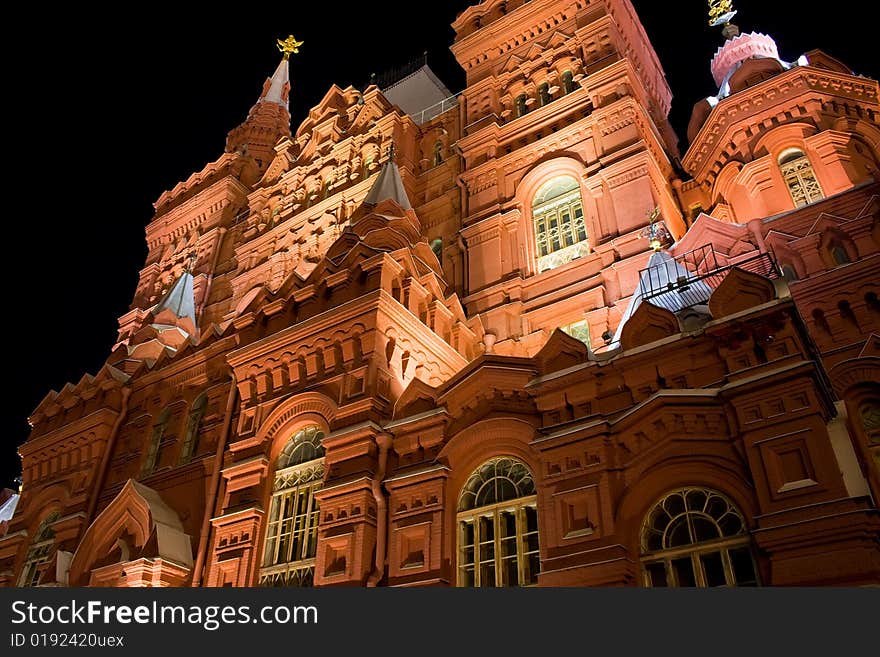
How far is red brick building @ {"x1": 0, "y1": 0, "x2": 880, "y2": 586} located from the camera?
33.5 feet

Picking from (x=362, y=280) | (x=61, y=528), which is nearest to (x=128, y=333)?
(x=61, y=528)

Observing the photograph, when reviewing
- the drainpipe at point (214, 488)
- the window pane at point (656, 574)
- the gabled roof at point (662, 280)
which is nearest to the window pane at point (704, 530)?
the window pane at point (656, 574)

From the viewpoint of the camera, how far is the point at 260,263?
26016 mm

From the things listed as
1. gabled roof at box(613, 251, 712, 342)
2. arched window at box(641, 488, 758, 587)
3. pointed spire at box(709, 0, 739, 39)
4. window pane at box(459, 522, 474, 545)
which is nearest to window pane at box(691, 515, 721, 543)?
arched window at box(641, 488, 758, 587)

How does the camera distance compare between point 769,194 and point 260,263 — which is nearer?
point 769,194

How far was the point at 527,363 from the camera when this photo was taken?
40.9ft

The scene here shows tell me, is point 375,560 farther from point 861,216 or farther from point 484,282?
point 861,216

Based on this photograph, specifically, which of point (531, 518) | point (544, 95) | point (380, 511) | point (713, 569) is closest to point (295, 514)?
point (380, 511)

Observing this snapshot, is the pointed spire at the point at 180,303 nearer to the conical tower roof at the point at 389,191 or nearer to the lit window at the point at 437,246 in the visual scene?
the lit window at the point at 437,246

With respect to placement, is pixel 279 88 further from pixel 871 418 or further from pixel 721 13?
pixel 871 418

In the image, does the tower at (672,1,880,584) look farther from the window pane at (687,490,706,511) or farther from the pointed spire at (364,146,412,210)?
the pointed spire at (364,146,412,210)

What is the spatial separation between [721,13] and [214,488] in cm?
2369

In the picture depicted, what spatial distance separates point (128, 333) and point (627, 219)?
820 inches

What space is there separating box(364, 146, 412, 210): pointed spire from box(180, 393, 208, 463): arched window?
21.9ft
